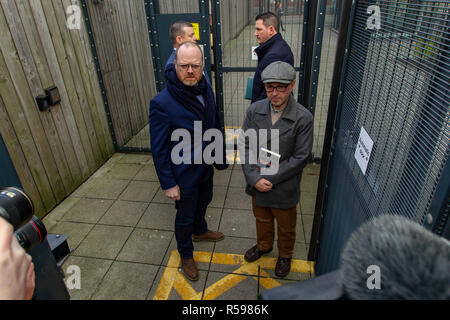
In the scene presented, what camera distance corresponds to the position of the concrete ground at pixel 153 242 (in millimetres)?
2844

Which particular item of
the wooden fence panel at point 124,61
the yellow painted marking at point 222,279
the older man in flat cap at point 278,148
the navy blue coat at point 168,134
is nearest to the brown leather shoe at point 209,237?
the yellow painted marking at point 222,279

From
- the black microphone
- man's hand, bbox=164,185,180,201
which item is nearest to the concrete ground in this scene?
man's hand, bbox=164,185,180,201

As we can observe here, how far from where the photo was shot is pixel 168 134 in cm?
247

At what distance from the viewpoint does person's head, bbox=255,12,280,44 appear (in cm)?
365

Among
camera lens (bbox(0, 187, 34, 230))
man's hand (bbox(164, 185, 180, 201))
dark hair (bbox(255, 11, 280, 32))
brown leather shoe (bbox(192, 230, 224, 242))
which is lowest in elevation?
brown leather shoe (bbox(192, 230, 224, 242))

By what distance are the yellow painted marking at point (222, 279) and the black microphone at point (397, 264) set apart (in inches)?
91.7

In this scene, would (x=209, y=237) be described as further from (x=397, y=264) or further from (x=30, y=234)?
(x=397, y=264)

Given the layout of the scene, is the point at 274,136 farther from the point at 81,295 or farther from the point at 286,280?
the point at 81,295

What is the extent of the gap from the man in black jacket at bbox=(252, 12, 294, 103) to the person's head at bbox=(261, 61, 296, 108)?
4.49ft

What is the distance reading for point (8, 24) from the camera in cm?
321

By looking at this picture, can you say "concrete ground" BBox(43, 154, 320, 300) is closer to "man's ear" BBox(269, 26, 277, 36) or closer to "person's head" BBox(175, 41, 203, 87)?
"person's head" BBox(175, 41, 203, 87)

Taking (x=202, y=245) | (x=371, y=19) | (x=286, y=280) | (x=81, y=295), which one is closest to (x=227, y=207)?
(x=202, y=245)

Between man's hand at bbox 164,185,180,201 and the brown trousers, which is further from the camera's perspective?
the brown trousers

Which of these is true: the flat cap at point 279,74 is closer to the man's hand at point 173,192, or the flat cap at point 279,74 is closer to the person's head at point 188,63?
the person's head at point 188,63
